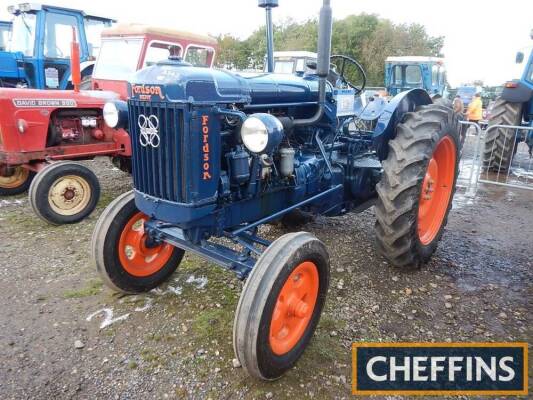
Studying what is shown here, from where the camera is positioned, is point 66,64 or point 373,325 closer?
point 373,325

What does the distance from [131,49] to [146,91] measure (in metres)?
3.75

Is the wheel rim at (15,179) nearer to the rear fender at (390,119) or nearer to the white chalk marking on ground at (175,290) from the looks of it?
the white chalk marking on ground at (175,290)

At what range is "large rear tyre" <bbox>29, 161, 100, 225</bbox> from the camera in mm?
4230

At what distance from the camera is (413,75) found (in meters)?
13.4

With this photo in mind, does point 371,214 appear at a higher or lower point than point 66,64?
lower

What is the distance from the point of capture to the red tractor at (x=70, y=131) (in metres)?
4.40

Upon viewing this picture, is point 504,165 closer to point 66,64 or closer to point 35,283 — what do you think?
point 35,283

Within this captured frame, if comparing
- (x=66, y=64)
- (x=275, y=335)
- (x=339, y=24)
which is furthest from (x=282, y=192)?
(x=339, y=24)

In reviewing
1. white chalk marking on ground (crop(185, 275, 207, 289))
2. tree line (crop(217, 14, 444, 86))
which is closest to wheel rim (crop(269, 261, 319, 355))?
white chalk marking on ground (crop(185, 275, 207, 289))

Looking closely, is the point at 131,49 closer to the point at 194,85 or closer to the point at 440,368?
the point at 194,85

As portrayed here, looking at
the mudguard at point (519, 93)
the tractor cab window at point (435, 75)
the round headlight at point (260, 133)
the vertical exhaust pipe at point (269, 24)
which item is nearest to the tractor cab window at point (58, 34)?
the vertical exhaust pipe at point (269, 24)

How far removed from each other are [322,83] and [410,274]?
173cm

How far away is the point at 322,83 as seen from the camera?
2.94 metres

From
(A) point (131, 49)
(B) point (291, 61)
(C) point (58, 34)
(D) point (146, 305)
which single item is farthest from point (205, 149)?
(B) point (291, 61)
